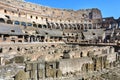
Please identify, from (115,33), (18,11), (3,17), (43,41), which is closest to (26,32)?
(43,41)

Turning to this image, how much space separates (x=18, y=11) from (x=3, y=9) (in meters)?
5.81

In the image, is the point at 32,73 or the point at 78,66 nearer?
the point at 32,73

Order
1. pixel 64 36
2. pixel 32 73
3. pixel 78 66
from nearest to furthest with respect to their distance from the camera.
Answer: pixel 32 73, pixel 78 66, pixel 64 36

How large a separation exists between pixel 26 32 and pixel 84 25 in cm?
3169

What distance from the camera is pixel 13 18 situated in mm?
47938

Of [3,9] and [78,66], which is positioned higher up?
[3,9]

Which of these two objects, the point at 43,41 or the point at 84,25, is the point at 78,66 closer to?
the point at 43,41

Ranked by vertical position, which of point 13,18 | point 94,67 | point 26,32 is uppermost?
point 13,18

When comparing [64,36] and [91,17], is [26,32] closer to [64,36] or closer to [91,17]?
[64,36]

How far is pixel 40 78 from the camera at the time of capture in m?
11.8

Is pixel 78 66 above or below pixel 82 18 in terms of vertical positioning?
below

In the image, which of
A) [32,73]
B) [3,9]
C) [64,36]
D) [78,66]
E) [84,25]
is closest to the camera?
[32,73]

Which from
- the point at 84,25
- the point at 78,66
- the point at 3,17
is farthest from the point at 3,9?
the point at 78,66

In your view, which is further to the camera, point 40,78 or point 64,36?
point 64,36
